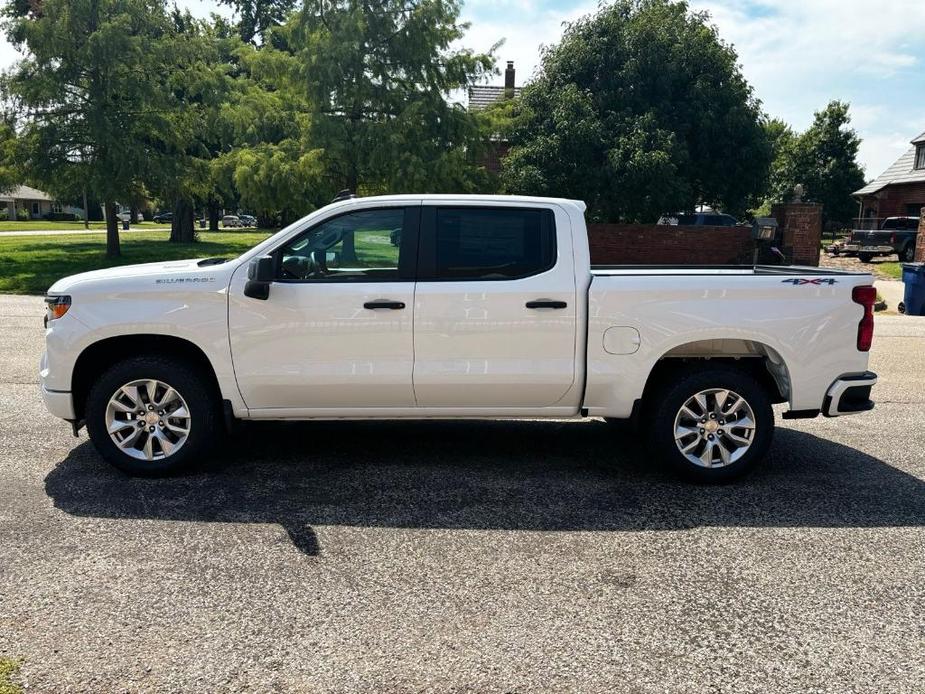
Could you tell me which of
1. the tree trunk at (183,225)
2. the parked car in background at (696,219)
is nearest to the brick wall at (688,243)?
the parked car in background at (696,219)

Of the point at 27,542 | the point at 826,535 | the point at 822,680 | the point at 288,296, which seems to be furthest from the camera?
the point at 288,296

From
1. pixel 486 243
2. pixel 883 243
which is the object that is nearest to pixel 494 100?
pixel 883 243

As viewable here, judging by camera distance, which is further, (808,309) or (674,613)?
(808,309)

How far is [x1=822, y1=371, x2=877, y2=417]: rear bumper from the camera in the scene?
534 cm

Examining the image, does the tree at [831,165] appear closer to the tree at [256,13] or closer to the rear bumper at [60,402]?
the tree at [256,13]

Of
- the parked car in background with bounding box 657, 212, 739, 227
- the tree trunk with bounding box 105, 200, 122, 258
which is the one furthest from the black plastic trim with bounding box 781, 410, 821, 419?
the tree trunk with bounding box 105, 200, 122, 258

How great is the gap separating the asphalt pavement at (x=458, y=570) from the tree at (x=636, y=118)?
56.3 ft

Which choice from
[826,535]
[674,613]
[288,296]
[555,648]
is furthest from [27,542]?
[826,535]

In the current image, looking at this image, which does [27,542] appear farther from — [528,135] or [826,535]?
[528,135]

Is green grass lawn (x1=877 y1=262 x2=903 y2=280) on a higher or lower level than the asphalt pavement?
higher

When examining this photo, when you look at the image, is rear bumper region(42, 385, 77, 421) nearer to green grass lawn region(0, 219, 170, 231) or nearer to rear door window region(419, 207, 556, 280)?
rear door window region(419, 207, 556, 280)

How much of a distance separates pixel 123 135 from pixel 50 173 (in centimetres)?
231

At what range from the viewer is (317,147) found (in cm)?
1886

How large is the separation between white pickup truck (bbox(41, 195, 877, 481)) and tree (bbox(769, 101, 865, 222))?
50817 mm
